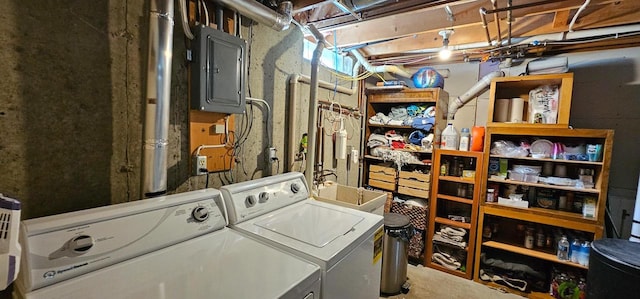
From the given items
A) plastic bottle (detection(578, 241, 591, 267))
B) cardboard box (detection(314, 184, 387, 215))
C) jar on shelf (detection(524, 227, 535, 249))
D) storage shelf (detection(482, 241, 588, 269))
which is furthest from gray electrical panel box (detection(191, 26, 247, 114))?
plastic bottle (detection(578, 241, 591, 267))

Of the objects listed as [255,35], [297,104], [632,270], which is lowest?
[632,270]

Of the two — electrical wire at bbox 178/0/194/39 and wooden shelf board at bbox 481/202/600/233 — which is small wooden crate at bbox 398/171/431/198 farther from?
electrical wire at bbox 178/0/194/39

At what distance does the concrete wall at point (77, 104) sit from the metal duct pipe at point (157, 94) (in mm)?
144

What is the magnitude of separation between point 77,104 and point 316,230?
3.96 ft

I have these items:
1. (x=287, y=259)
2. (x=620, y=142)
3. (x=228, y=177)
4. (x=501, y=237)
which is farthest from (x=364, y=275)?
(x=620, y=142)

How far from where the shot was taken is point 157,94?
1.21 m

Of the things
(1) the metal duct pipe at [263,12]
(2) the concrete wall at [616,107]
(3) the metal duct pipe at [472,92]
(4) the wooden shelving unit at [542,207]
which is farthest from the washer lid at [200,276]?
(2) the concrete wall at [616,107]

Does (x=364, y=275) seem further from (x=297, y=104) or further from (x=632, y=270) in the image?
(x=632, y=270)

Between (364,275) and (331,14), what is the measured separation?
177 centimetres

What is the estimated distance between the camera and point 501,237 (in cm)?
283

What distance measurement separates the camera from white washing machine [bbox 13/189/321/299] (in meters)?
0.79

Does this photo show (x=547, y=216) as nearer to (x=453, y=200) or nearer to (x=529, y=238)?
(x=529, y=238)

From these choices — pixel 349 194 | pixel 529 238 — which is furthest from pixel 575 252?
pixel 349 194

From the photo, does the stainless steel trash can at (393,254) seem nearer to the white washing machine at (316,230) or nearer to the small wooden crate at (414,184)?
the small wooden crate at (414,184)
